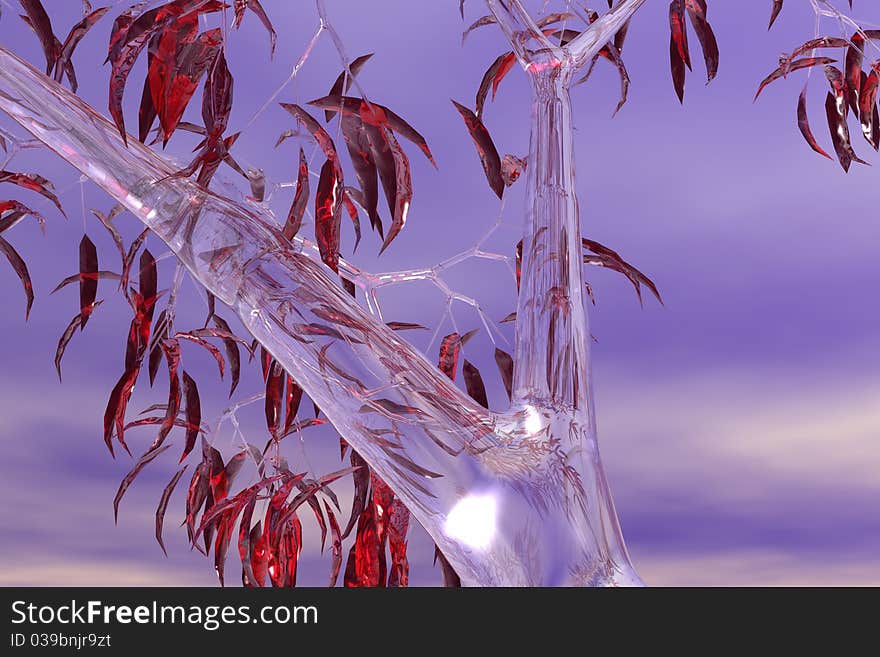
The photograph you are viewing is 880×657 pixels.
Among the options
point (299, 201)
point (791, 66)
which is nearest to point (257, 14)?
point (299, 201)

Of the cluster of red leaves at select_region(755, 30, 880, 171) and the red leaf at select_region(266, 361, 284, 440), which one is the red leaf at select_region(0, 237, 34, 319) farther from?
the cluster of red leaves at select_region(755, 30, 880, 171)

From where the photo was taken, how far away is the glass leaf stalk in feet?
4.17

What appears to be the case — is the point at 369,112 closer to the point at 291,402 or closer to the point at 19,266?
the point at 291,402

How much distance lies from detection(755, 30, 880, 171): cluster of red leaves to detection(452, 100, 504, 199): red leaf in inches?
27.8

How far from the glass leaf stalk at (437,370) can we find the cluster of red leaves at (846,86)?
83cm

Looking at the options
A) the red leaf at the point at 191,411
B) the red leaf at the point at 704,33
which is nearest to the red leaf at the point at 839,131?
the red leaf at the point at 704,33

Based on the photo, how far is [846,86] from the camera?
212 centimetres

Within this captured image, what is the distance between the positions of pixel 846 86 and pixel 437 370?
1.32m

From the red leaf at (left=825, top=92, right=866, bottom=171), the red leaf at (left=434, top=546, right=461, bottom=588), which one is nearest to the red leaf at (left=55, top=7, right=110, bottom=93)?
the red leaf at (left=434, top=546, right=461, bottom=588)

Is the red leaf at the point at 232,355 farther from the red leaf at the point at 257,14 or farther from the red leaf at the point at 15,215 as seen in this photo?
the red leaf at the point at 257,14

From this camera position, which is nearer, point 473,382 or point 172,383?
point 473,382

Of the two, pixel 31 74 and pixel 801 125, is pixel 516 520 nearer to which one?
pixel 31 74

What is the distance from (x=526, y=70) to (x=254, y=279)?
59cm
